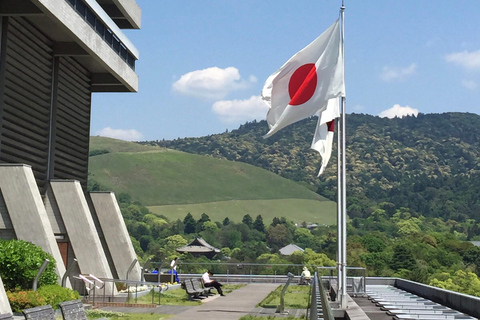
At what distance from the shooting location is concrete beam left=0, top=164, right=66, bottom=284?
76.8ft

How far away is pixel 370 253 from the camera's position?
4683 inches

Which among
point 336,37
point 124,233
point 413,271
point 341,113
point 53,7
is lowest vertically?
point 413,271

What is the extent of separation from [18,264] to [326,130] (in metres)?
9.25

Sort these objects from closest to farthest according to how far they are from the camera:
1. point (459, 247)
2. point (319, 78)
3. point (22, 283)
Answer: point (319, 78) < point (22, 283) < point (459, 247)

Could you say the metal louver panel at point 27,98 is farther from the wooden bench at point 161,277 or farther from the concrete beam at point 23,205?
the wooden bench at point 161,277

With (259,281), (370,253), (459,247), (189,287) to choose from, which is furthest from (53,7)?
(459,247)

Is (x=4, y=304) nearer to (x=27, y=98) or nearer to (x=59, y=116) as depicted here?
(x=27, y=98)

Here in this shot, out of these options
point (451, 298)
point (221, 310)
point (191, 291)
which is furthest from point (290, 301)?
point (451, 298)

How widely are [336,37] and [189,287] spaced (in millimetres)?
11622

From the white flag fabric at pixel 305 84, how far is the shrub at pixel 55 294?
26.1 feet

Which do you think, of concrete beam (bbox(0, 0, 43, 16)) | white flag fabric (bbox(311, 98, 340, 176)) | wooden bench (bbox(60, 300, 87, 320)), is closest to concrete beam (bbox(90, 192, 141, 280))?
→ concrete beam (bbox(0, 0, 43, 16))

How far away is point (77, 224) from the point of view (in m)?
28.2

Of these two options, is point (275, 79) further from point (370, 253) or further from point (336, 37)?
point (370, 253)

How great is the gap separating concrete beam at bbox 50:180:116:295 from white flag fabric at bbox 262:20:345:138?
41.0ft
